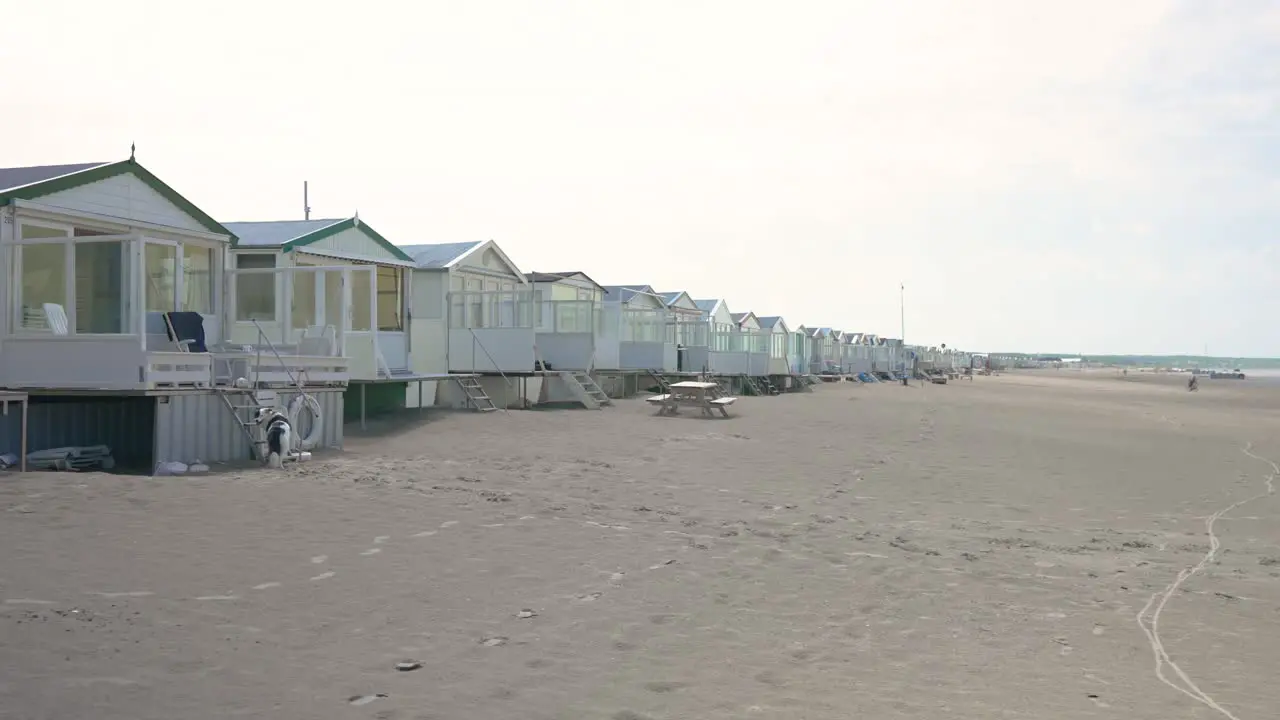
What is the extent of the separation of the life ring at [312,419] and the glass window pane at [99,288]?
253 cm

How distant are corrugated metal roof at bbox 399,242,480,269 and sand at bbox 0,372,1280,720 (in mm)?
10351

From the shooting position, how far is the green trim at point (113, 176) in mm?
13430

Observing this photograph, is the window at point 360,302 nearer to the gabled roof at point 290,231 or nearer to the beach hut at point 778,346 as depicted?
the gabled roof at point 290,231

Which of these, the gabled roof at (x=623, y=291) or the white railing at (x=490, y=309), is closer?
the white railing at (x=490, y=309)

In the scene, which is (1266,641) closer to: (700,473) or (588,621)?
(588,621)

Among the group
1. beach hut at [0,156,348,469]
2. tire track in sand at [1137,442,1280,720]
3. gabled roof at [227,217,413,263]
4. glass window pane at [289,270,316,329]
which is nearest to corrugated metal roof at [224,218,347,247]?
gabled roof at [227,217,413,263]

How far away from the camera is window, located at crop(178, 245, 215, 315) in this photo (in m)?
16.6

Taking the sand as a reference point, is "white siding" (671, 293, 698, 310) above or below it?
above

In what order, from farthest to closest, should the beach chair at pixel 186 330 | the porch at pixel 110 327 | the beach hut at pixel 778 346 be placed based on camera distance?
the beach hut at pixel 778 346 < the beach chair at pixel 186 330 < the porch at pixel 110 327

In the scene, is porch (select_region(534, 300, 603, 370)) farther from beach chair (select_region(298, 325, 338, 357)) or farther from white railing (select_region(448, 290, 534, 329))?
beach chair (select_region(298, 325, 338, 357))

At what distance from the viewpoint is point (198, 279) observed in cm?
1686

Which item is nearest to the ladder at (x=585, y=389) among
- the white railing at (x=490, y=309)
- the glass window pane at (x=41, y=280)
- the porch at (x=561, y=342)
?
the porch at (x=561, y=342)

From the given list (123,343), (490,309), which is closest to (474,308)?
(490,309)

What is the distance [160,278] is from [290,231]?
402 centimetres
